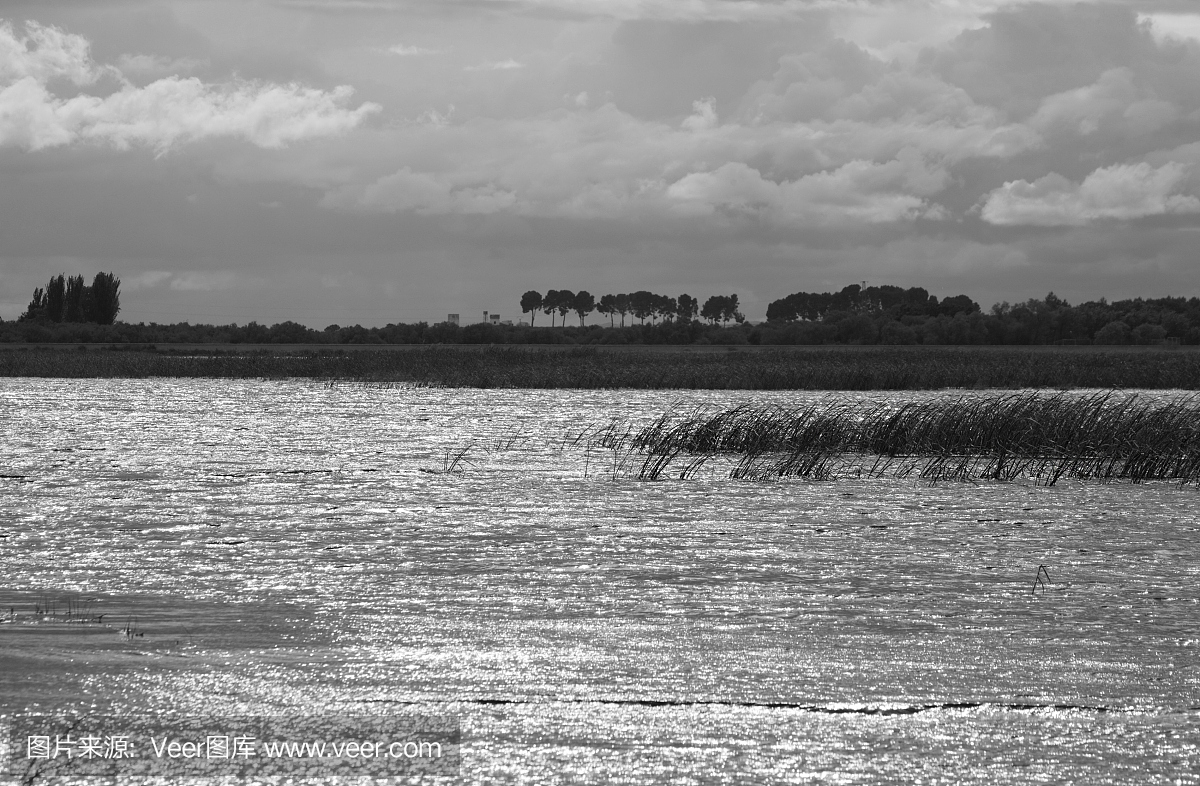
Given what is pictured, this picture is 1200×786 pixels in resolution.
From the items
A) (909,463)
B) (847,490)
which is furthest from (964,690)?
(909,463)

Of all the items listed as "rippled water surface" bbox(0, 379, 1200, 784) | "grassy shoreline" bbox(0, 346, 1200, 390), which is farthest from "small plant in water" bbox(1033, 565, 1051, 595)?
"grassy shoreline" bbox(0, 346, 1200, 390)

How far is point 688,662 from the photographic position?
22.9 feet

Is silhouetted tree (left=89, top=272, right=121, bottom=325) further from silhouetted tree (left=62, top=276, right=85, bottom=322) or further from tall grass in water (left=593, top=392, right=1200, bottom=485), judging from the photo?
tall grass in water (left=593, top=392, right=1200, bottom=485)

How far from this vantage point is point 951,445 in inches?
755

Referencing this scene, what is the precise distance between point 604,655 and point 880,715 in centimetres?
177

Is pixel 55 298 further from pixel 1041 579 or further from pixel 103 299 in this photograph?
pixel 1041 579

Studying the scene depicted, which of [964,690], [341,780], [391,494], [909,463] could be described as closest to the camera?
[341,780]

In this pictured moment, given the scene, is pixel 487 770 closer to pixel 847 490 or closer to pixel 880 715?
pixel 880 715

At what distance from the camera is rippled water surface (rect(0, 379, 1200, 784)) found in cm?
579

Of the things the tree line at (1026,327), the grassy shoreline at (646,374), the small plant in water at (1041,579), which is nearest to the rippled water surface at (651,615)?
the small plant in water at (1041,579)

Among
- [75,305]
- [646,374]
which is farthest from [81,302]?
[646,374]

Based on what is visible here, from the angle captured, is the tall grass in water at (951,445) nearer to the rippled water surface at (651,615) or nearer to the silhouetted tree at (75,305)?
the rippled water surface at (651,615)

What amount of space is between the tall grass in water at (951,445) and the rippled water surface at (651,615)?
3.54 feet

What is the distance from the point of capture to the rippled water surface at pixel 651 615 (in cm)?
579
